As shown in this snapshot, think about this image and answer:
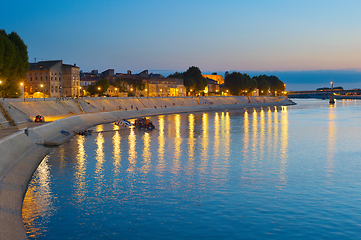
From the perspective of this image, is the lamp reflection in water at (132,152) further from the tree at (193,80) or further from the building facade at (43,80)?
the tree at (193,80)

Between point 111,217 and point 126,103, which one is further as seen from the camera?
A: point 126,103

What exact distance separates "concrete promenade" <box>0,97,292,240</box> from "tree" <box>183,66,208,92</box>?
107 feet

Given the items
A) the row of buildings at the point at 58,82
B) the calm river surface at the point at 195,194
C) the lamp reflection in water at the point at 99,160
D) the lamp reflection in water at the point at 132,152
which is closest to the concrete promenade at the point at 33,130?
the calm river surface at the point at 195,194

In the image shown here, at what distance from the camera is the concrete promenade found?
1902 cm

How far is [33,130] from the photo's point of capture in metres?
40.1

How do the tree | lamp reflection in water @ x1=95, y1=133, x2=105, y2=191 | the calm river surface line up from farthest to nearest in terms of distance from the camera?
the tree, lamp reflection in water @ x1=95, y1=133, x2=105, y2=191, the calm river surface

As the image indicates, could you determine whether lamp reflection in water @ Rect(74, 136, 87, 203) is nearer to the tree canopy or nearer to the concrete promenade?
the concrete promenade

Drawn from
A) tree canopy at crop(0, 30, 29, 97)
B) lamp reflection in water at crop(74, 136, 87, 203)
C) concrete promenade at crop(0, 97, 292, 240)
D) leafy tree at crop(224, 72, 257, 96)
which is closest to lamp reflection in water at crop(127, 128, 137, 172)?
lamp reflection in water at crop(74, 136, 87, 203)

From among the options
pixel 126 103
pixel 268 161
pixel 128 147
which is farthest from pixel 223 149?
pixel 126 103

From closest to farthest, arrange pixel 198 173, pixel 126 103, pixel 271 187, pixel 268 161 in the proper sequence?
pixel 271 187 → pixel 198 173 → pixel 268 161 → pixel 126 103

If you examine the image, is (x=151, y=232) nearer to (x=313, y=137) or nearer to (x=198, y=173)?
(x=198, y=173)

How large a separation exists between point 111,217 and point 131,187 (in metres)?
5.85

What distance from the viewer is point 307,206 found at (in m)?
19.9

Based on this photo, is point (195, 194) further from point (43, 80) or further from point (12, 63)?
point (43, 80)
